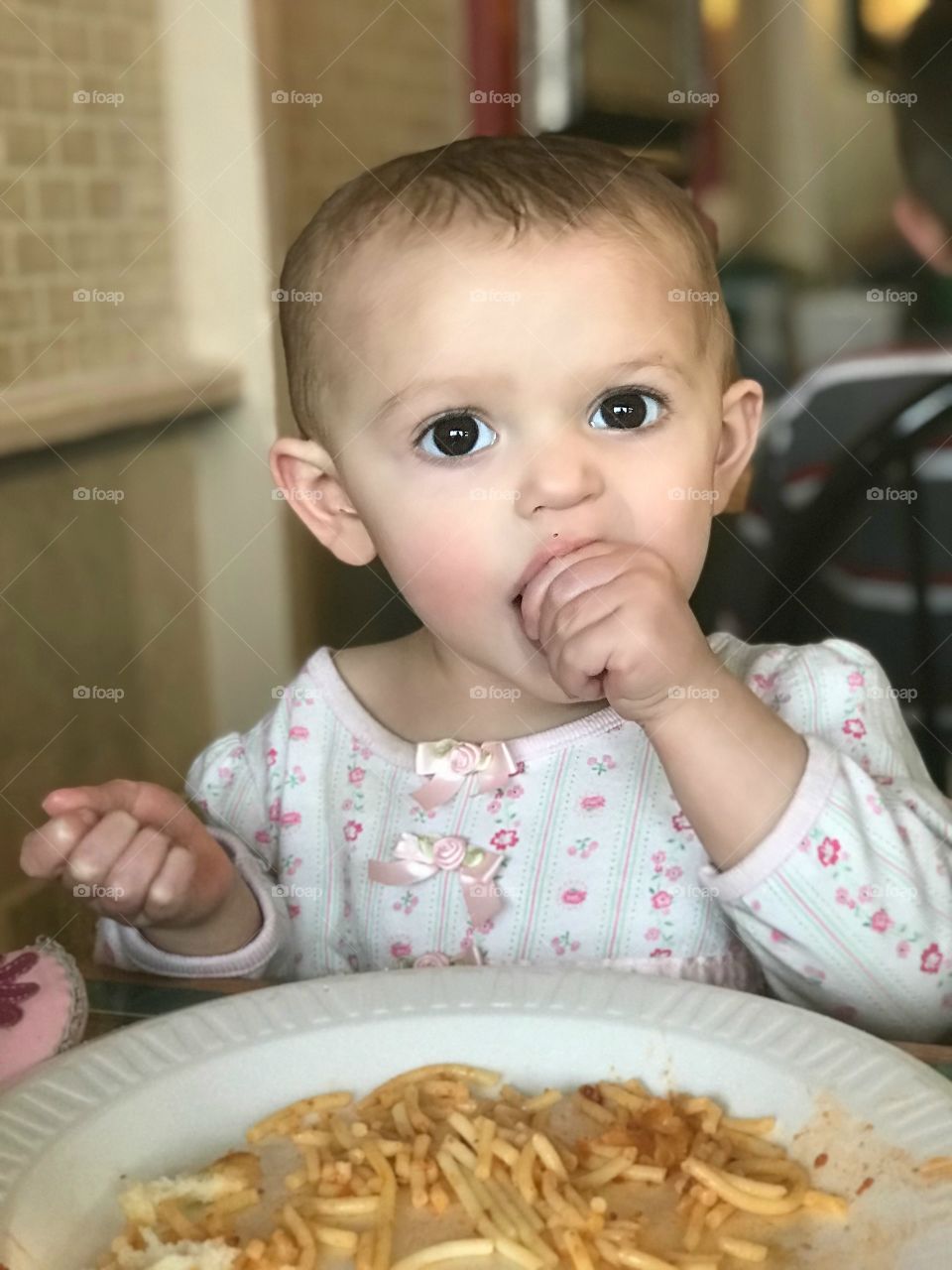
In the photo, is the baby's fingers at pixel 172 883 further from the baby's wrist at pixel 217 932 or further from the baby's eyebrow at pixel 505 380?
the baby's eyebrow at pixel 505 380

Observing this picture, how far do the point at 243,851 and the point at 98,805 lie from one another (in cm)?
17

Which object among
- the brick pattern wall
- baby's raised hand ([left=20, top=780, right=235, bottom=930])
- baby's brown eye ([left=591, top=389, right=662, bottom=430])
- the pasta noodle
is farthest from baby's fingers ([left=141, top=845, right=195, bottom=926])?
the brick pattern wall

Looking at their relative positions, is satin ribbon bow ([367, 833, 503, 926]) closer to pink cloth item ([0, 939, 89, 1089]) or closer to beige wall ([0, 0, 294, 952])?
pink cloth item ([0, 939, 89, 1089])

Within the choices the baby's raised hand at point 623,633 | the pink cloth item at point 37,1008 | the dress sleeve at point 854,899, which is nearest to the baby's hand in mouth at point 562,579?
the baby's raised hand at point 623,633

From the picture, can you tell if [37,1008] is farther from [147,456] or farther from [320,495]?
[147,456]

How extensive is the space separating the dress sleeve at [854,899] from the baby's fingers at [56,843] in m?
0.25

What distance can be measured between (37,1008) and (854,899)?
32 centimetres

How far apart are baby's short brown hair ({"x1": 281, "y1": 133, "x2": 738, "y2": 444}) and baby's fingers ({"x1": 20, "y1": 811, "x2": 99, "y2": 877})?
0.76ft

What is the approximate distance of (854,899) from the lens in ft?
1.89

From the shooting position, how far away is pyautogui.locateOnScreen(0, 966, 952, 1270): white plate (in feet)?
1.42

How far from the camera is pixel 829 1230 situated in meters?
0.43

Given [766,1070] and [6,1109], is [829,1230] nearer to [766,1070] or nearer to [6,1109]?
[766,1070]

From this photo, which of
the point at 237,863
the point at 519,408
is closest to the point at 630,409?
the point at 519,408

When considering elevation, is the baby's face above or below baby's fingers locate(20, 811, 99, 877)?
above
